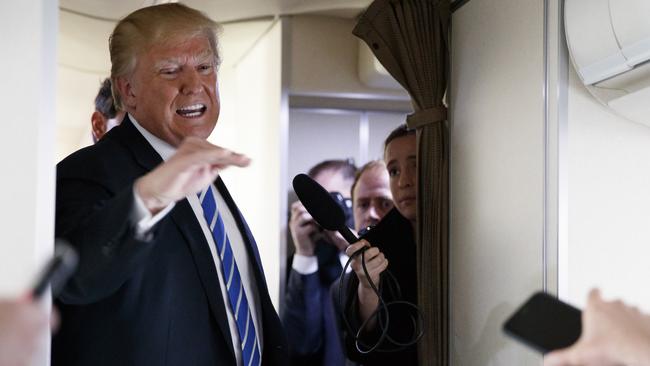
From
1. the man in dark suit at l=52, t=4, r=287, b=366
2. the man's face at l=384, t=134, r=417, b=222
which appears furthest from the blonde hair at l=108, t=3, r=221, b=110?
the man's face at l=384, t=134, r=417, b=222

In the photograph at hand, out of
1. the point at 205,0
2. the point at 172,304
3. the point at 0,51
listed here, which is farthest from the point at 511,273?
the point at 205,0

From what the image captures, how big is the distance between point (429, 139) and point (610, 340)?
1088mm

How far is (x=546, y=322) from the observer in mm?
944

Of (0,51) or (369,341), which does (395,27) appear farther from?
(0,51)

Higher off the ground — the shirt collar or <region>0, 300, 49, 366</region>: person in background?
the shirt collar

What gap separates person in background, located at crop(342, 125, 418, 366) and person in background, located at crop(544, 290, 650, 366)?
88cm

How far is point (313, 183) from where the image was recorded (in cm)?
174

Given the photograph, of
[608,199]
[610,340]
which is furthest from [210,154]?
[608,199]

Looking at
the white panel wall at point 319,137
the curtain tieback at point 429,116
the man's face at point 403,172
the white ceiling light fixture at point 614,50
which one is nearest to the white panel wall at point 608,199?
the white ceiling light fixture at point 614,50

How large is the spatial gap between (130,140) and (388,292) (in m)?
0.80

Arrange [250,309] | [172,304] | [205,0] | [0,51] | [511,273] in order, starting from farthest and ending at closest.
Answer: [205,0] < [511,273] < [250,309] < [172,304] < [0,51]

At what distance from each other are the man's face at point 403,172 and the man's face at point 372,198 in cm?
43

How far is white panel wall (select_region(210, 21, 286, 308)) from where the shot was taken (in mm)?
3004

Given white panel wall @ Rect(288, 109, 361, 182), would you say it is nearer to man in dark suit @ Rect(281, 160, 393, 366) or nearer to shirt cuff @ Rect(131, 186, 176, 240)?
man in dark suit @ Rect(281, 160, 393, 366)
